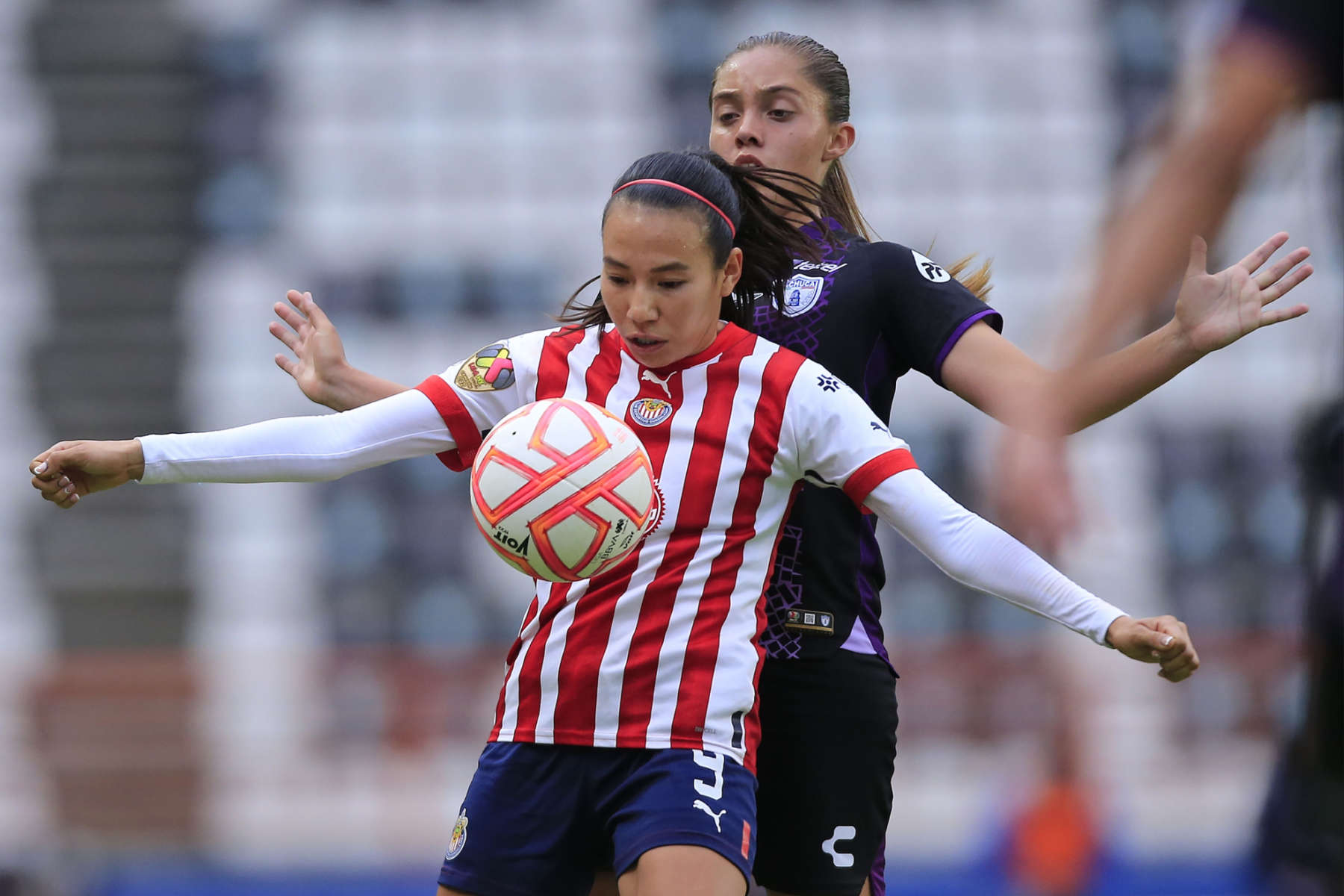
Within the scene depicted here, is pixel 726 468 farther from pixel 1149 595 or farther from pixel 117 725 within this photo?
pixel 1149 595

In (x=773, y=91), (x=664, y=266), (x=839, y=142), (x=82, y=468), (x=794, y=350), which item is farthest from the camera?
(x=839, y=142)

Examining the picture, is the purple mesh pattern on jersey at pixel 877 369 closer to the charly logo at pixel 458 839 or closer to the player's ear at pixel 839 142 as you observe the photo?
the player's ear at pixel 839 142

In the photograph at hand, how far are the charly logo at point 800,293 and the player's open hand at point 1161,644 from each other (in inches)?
35.4

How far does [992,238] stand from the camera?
12.5m

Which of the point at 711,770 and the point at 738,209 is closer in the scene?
the point at 711,770

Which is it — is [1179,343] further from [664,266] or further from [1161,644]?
[664,266]

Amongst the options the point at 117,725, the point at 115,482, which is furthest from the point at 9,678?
the point at 115,482

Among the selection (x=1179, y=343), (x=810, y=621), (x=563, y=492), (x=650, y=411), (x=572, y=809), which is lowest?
(x=572, y=809)

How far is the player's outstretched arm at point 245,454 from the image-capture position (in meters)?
3.00

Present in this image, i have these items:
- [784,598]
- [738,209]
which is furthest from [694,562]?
[738,209]

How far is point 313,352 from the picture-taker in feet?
11.2

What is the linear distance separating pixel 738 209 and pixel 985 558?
2.64 feet

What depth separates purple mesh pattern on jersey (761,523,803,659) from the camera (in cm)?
313

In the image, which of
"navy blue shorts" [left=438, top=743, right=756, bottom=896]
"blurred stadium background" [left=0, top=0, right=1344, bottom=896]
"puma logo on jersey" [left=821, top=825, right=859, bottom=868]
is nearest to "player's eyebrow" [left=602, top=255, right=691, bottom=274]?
"navy blue shorts" [left=438, top=743, right=756, bottom=896]
